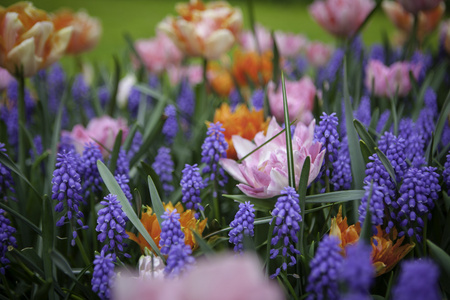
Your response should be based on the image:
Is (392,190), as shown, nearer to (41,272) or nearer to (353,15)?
(41,272)

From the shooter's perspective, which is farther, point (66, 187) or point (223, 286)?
point (66, 187)

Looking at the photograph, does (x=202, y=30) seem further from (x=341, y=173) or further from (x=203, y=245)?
(x=203, y=245)

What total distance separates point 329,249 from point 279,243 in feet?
0.45

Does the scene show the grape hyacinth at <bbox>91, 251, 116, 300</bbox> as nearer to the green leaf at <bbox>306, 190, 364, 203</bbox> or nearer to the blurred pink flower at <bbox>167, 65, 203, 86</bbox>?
the green leaf at <bbox>306, 190, 364, 203</bbox>

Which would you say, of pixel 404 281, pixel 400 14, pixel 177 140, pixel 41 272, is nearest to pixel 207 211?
pixel 41 272

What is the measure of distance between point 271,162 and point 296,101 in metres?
0.34

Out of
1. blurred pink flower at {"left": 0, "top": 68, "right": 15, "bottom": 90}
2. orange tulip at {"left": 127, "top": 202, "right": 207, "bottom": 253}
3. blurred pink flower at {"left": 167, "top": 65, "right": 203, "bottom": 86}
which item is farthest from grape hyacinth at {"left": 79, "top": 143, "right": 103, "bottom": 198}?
blurred pink flower at {"left": 167, "top": 65, "right": 203, "bottom": 86}

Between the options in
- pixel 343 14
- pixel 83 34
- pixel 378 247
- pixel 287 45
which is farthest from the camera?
pixel 287 45

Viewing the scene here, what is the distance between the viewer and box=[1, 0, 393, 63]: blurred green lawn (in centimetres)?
412

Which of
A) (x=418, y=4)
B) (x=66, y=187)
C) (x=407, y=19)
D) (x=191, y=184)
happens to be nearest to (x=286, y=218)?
(x=191, y=184)

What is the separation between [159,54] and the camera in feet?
5.09

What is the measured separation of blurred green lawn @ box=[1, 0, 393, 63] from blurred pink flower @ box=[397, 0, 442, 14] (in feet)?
8.94

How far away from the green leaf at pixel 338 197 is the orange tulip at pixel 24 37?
57 centimetres

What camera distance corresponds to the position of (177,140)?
103 cm
